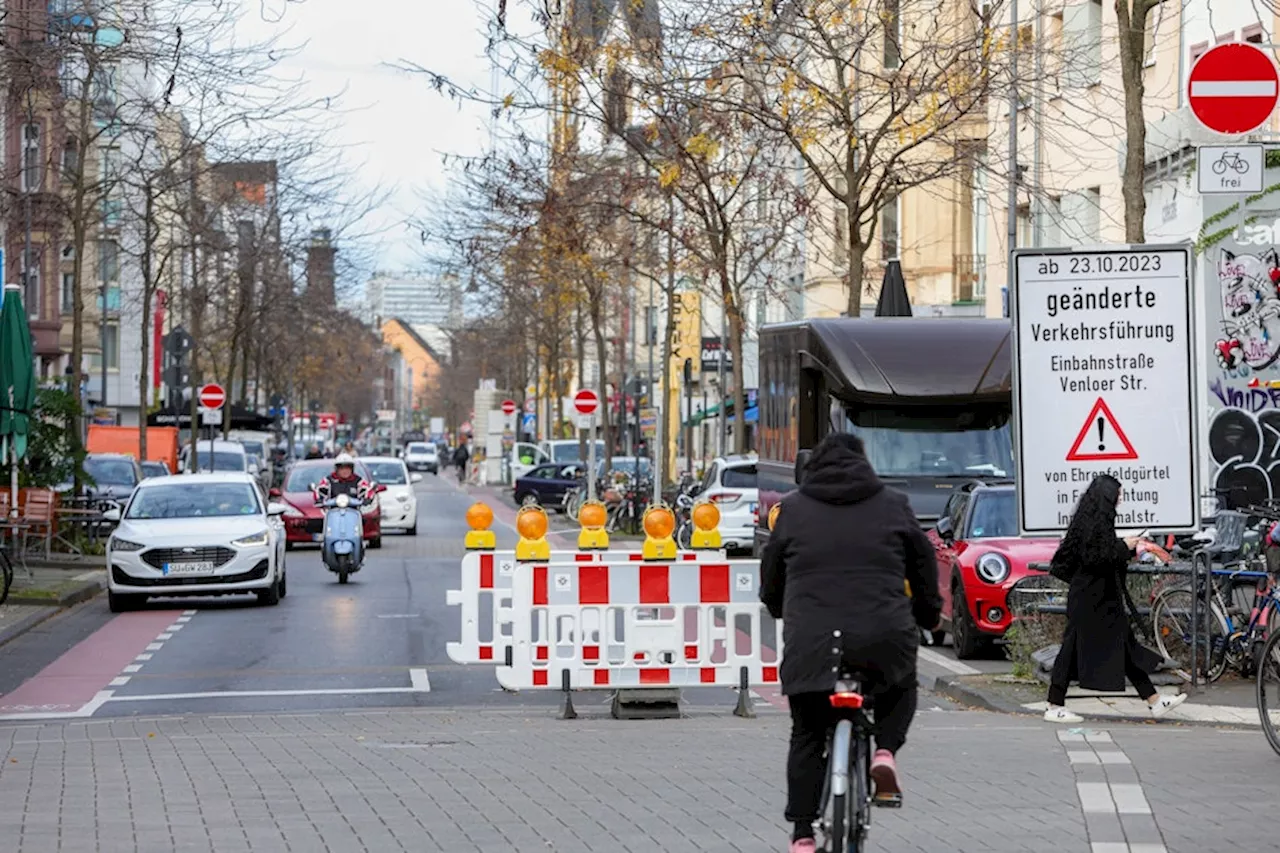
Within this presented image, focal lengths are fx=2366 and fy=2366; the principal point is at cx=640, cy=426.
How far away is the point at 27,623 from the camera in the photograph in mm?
23188

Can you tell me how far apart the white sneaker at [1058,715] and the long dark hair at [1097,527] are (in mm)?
936

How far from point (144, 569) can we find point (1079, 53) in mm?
12839

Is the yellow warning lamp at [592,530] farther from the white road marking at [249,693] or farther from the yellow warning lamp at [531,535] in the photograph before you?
the white road marking at [249,693]

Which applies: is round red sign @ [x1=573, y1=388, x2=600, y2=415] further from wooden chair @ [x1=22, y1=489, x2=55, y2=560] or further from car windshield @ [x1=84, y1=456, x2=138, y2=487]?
wooden chair @ [x1=22, y1=489, x2=55, y2=560]

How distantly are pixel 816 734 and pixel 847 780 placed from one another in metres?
0.34

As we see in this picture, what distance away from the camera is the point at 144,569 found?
84.6ft

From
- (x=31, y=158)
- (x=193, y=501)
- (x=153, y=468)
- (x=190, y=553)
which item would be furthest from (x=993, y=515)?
(x=153, y=468)

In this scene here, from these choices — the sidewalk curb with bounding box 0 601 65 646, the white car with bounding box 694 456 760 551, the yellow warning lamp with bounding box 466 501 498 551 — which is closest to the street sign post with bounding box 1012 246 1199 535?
the yellow warning lamp with bounding box 466 501 498 551

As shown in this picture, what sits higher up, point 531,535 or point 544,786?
point 531,535

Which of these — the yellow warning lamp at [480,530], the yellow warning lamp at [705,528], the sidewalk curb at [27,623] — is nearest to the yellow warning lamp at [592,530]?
the yellow warning lamp at [480,530]

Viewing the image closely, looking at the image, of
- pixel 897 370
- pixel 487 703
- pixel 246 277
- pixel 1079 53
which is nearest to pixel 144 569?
pixel 897 370

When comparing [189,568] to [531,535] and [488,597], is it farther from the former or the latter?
[531,535]

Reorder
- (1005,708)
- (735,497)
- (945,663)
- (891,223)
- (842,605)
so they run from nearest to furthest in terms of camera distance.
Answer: (842,605)
(1005,708)
(945,663)
(735,497)
(891,223)

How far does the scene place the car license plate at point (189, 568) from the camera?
2595 centimetres
